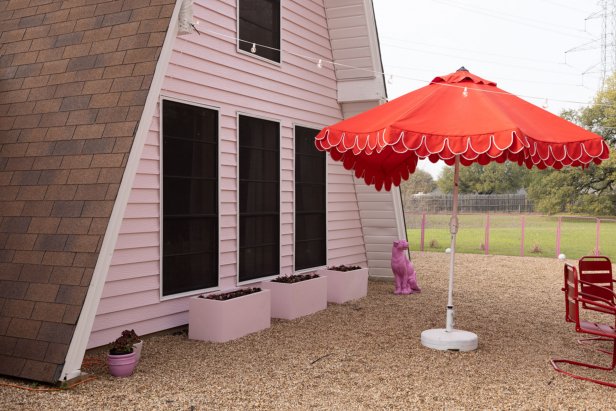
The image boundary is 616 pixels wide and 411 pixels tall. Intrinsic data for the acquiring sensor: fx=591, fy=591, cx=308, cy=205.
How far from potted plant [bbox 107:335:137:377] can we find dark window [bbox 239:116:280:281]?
8.59 ft

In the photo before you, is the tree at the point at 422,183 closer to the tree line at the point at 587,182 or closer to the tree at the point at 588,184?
the tree line at the point at 587,182

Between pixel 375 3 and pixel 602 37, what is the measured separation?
126 feet

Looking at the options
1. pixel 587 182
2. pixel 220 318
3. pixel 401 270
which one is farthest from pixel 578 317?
pixel 587 182

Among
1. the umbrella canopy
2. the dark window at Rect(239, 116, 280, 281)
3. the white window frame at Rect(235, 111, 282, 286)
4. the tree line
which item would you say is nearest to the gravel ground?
the white window frame at Rect(235, 111, 282, 286)

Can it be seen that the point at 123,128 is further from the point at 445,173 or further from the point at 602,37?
the point at 445,173

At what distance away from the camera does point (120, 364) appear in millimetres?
4785

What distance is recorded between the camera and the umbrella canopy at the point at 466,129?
491 centimetres

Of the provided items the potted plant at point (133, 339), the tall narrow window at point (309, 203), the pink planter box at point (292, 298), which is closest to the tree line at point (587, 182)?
the tall narrow window at point (309, 203)

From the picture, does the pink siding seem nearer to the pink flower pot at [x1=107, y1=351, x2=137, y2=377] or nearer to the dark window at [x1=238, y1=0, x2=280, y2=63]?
the dark window at [x1=238, y1=0, x2=280, y2=63]

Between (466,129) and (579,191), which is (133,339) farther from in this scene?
(579,191)

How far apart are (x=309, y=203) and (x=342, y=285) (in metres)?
1.39

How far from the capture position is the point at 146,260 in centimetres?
606

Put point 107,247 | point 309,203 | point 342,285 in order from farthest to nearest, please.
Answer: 1. point 309,203
2. point 342,285
3. point 107,247

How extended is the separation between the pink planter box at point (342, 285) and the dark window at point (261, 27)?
3135 mm
